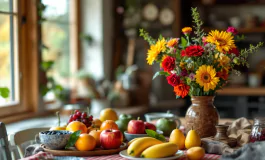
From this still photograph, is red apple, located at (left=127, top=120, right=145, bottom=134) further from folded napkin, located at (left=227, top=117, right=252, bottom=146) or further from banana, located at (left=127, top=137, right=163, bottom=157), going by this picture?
folded napkin, located at (left=227, top=117, right=252, bottom=146)

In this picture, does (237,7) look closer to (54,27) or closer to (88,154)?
(54,27)

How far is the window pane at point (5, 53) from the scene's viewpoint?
3441 millimetres

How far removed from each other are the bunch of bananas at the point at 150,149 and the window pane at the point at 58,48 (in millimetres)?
2435

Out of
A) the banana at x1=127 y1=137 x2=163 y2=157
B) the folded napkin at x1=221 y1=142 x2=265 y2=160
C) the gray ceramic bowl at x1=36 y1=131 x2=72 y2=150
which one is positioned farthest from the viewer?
the gray ceramic bowl at x1=36 y1=131 x2=72 y2=150

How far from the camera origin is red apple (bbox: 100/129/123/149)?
6.35ft

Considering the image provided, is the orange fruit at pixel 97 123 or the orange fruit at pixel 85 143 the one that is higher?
the orange fruit at pixel 97 123

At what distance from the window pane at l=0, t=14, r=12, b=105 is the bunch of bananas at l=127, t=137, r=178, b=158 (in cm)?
192

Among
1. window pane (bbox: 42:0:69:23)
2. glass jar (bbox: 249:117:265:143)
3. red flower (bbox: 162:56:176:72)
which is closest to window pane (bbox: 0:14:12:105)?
window pane (bbox: 42:0:69:23)

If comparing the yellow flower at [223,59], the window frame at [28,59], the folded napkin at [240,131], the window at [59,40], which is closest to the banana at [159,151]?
the folded napkin at [240,131]

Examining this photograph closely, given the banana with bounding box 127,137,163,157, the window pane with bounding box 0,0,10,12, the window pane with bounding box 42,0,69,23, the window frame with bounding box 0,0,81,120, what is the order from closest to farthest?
1. the banana with bounding box 127,137,163,157
2. the window pane with bounding box 0,0,10,12
3. the window frame with bounding box 0,0,81,120
4. the window pane with bounding box 42,0,69,23

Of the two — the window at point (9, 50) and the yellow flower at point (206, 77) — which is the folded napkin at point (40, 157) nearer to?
the yellow flower at point (206, 77)

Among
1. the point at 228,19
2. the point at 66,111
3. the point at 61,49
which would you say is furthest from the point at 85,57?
the point at 228,19

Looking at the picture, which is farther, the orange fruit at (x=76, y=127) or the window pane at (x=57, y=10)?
the window pane at (x=57, y=10)

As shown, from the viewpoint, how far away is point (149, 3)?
5.32 meters
